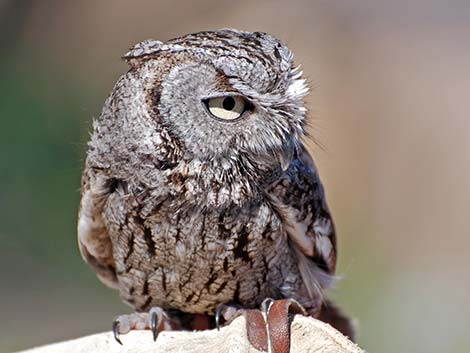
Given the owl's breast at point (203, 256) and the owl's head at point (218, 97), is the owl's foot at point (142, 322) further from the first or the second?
the owl's head at point (218, 97)

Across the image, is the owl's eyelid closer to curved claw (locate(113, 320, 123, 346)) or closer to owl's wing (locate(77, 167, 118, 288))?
owl's wing (locate(77, 167, 118, 288))

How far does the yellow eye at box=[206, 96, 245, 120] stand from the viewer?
2.24m

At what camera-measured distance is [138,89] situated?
230 cm

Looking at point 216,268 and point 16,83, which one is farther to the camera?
point 16,83

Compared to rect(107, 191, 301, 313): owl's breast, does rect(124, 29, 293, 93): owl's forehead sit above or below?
Result: above

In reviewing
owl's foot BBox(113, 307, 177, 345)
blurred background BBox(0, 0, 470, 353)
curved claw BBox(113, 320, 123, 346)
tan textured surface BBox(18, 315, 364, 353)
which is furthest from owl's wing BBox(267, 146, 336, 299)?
blurred background BBox(0, 0, 470, 353)

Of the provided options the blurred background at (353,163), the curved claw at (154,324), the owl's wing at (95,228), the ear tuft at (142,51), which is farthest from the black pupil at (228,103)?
the blurred background at (353,163)

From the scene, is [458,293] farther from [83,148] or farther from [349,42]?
[83,148]

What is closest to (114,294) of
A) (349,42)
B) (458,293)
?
(458,293)

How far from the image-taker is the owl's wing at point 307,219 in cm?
248

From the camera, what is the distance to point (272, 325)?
2.22m

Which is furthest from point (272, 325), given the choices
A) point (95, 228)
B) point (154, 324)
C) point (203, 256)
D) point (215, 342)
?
point (95, 228)

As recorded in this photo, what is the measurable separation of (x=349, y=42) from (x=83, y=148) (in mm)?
5556

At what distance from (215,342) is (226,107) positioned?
0.67 m
